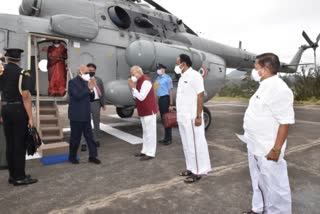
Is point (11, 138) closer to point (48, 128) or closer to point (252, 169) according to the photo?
point (48, 128)

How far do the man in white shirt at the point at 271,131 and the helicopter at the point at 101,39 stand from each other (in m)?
4.13

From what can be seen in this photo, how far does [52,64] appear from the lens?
662cm

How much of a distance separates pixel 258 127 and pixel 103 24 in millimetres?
5388

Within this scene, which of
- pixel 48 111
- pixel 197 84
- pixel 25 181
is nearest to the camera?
pixel 25 181

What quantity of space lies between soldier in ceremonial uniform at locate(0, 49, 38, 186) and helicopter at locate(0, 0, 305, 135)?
2.19 m

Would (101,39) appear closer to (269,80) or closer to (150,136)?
(150,136)

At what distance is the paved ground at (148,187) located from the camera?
121 inches

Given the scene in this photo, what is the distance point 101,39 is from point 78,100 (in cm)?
249

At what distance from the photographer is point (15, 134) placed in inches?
145

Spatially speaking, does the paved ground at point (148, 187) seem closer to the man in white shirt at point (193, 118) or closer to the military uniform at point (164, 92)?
the man in white shirt at point (193, 118)

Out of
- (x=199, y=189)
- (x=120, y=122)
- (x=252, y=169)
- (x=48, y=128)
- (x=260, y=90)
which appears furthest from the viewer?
(x=120, y=122)

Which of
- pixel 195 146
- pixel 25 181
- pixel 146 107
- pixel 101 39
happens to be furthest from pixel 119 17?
pixel 25 181

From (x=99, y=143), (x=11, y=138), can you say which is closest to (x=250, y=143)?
(x=11, y=138)

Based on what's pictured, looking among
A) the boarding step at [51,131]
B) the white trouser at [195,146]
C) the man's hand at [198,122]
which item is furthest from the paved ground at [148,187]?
the boarding step at [51,131]
